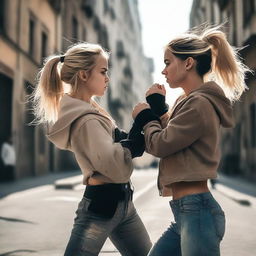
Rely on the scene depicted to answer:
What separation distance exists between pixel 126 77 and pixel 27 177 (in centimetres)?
3437

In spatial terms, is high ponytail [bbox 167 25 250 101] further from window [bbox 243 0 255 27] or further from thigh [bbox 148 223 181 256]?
window [bbox 243 0 255 27]

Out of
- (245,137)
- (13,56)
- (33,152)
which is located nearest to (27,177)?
(33,152)

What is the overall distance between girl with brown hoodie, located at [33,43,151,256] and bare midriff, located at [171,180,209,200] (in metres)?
0.23

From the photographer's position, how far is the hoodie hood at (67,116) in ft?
7.88

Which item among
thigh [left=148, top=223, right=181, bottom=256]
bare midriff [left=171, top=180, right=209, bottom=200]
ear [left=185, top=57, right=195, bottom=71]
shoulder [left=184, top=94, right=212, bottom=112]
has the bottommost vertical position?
thigh [left=148, top=223, right=181, bottom=256]

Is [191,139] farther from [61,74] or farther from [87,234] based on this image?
[61,74]

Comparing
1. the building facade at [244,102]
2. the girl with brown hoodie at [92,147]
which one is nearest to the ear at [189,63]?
the girl with brown hoodie at [92,147]

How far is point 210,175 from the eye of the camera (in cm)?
228

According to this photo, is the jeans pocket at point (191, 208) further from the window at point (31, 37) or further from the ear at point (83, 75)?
the window at point (31, 37)

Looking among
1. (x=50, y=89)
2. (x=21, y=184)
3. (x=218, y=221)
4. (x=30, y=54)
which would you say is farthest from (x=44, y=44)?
(x=218, y=221)

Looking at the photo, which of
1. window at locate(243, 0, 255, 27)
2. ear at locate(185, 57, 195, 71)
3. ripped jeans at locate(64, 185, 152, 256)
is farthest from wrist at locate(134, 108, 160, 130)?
window at locate(243, 0, 255, 27)

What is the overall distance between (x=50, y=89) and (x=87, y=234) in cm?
76

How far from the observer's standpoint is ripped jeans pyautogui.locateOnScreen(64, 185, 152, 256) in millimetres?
2385

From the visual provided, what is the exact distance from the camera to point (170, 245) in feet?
8.13
